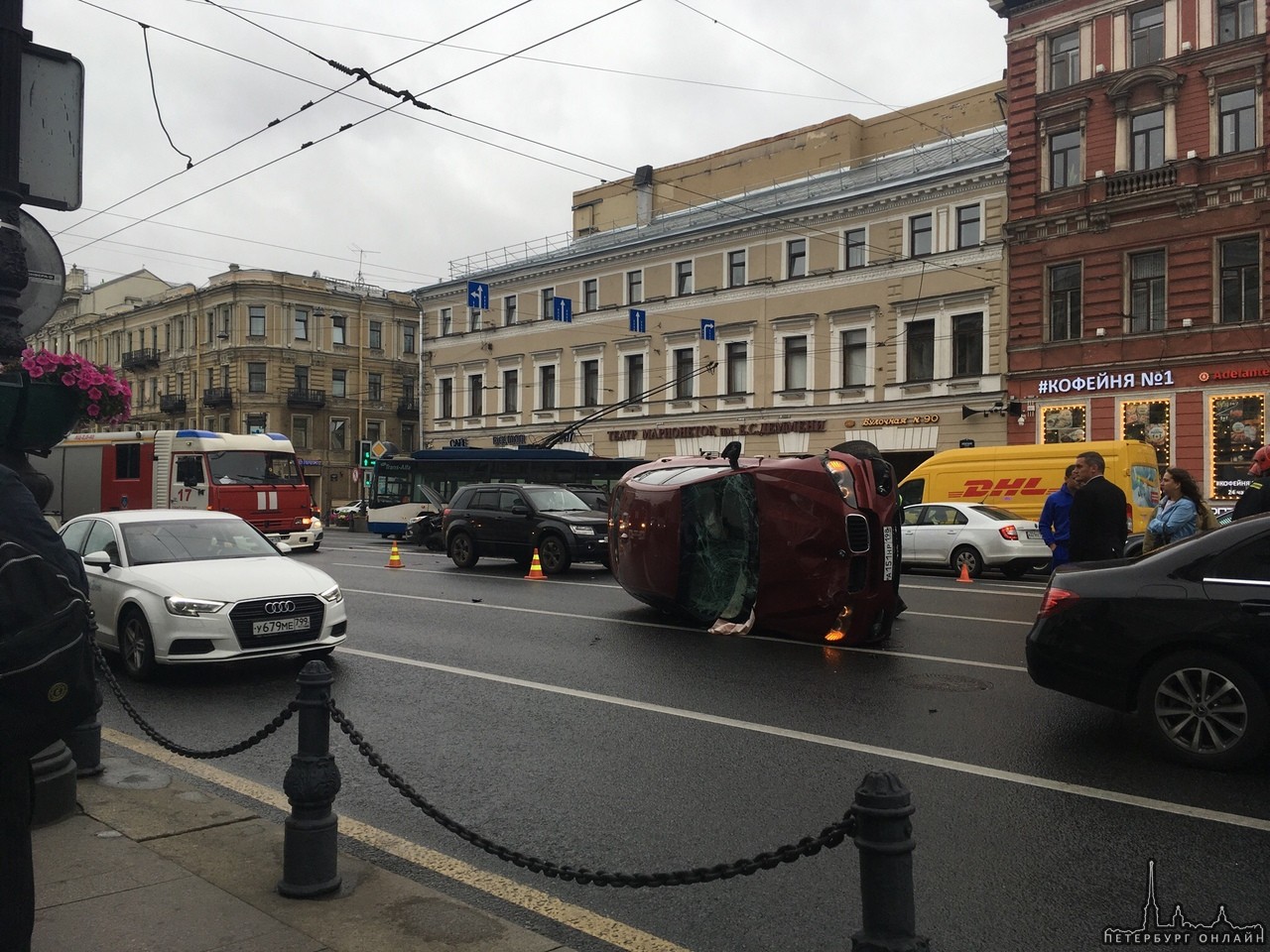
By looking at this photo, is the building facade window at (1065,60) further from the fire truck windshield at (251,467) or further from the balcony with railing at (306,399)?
the balcony with railing at (306,399)

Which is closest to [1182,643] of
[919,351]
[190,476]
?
[190,476]

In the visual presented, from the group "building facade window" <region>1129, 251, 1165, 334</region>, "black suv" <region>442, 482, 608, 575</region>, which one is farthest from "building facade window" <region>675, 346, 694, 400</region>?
"black suv" <region>442, 482, 608, 575</region>

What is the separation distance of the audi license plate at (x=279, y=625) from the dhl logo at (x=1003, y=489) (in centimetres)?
1719

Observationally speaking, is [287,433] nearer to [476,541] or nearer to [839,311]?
[839,311]

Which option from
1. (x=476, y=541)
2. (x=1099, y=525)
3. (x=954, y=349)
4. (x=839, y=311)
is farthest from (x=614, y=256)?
(x=1099, y=525)

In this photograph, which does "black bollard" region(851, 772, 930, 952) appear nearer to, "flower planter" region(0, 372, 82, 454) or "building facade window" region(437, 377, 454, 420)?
"flower planter" region(0, 372, 82, 454)

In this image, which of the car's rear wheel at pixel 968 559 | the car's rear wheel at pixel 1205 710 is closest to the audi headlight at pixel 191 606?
the car's rear wheel at pixel 1205 710

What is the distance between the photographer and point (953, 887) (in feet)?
13.9

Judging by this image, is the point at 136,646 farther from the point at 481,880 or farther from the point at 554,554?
the point at 554,554

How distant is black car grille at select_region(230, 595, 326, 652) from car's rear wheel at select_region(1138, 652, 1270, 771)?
642 cm

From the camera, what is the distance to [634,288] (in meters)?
42.4

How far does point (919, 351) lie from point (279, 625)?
28352 millimetres

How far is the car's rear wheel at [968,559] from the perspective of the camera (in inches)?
775

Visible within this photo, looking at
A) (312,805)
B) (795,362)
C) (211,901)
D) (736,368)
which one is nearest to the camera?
(211,901)
